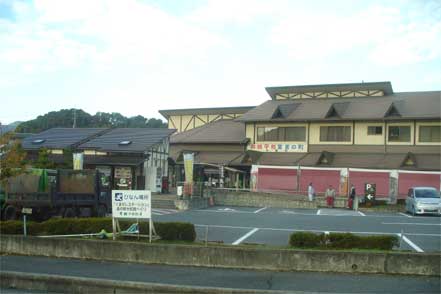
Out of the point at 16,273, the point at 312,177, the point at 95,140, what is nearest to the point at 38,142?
the point at 95,140

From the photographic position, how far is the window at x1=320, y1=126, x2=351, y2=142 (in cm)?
4153

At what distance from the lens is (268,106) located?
47312 millimetres

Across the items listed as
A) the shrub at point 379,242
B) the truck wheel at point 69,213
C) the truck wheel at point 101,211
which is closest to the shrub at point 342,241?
the shrub at point 379,242

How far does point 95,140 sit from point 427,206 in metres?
24.5

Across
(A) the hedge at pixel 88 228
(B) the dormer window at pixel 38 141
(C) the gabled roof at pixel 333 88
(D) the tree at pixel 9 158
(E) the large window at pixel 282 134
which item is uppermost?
(C) the gabled roof at pixel 333 88

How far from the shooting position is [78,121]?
258ft

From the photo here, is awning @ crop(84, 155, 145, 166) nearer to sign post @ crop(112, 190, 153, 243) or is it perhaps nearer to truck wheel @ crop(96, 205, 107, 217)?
truck wheel @ crop(96, 205, 107, 217)

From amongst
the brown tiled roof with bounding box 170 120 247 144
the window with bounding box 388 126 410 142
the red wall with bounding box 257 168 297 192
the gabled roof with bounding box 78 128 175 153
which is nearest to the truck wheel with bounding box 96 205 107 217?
the gabled roof with bounding box 78 128 175 153

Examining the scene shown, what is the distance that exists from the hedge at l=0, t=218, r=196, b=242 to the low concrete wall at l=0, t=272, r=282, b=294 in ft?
10.2

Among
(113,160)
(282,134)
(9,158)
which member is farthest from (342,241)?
(282,134)

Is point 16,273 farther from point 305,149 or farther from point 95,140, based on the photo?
point 305,149

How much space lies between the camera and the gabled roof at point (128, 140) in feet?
119

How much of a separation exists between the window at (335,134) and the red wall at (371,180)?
464 centimetres

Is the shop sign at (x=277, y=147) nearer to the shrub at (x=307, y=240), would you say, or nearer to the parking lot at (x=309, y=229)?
the parking lot at (x=309, y=229)
